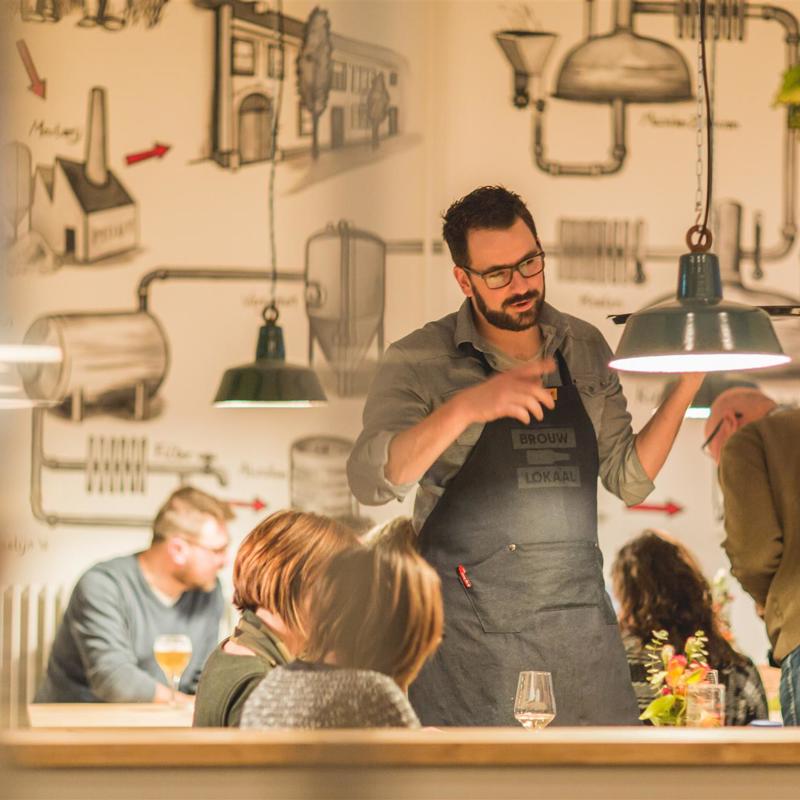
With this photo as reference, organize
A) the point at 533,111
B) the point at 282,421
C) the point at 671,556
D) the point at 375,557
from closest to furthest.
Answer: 1. the point at 375,557
2. the point at 282,421
3. the point at 671,556
4. the point at 533,111

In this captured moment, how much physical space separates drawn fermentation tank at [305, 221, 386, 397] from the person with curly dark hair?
248 centimetres

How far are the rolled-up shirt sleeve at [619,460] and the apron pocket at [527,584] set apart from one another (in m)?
0.17

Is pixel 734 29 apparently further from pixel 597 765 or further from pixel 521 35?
pixel 597 765

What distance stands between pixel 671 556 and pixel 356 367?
2.76 metres

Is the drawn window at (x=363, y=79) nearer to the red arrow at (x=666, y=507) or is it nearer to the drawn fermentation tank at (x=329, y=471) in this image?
the drawn fermentation tank at (x=329, y=471)

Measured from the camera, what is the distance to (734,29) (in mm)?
5125

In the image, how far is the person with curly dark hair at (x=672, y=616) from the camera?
343 cm

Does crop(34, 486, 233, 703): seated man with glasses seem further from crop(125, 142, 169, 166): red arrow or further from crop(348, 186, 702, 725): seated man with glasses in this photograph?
crop(348, 186, 702, 725): seated man with glasses

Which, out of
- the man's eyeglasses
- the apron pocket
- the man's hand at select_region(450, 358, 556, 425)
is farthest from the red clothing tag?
the man's eyeglasses

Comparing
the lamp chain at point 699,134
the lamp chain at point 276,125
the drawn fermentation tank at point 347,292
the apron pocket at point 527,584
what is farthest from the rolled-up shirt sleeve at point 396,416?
the lamp chain at point 699,134

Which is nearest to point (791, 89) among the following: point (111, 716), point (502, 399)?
point (502, 399)

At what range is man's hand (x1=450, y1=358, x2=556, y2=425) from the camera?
2.51 meters

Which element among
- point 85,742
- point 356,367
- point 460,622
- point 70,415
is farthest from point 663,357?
point 70,415

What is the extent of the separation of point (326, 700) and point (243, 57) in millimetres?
3777
